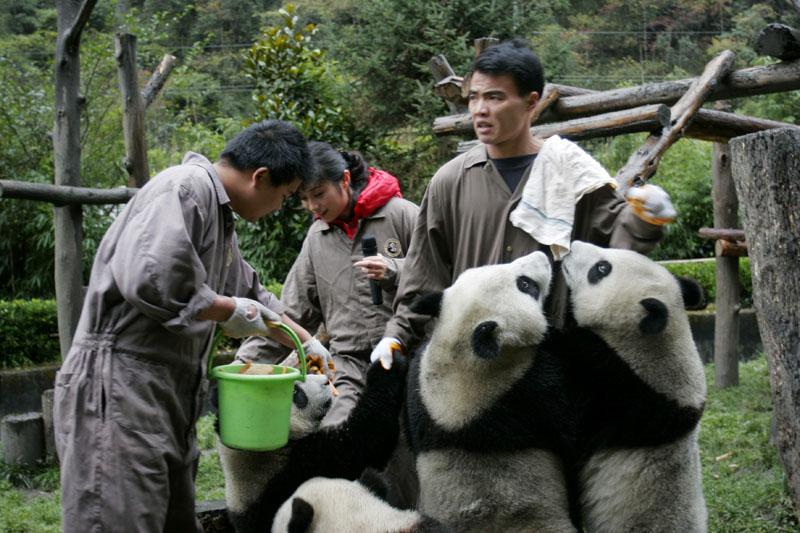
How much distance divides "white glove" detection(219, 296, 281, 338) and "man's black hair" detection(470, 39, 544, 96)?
4.04ft

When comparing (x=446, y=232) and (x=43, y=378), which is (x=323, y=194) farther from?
(x=43, y=378)

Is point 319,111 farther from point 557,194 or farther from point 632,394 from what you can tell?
point 632,394

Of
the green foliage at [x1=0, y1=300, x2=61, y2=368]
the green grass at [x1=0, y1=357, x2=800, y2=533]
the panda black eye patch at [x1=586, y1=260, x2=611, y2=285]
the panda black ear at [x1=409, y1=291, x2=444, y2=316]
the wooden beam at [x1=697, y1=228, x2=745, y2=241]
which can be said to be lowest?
the green grass at [x1=0, y1=357, x2=800, y2=533]

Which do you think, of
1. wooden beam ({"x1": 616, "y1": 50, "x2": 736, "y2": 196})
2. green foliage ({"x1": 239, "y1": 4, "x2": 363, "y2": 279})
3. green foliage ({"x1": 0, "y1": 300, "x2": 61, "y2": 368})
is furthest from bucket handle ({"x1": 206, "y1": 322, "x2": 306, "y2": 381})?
green foliage ({"x1": 239, "y1": 4, "x2": 363, "y2": 279})

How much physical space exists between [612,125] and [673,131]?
1.23 ft

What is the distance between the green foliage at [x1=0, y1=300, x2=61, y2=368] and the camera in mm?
7691

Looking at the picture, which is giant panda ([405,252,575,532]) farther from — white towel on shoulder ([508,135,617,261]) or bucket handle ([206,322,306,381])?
bucket handle ([206,322,306,381])

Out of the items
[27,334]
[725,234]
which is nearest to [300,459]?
[27,334]

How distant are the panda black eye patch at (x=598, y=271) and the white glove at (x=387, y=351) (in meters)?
0.81

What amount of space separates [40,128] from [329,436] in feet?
24.7

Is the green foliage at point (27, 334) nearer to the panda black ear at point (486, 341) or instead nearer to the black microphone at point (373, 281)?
the black microphone at point (373, 281)

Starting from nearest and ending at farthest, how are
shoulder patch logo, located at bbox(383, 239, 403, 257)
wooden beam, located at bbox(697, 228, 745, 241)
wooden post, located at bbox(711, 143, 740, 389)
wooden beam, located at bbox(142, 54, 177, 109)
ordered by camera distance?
shoulder patch logo, located at bbox(383, 239, 403, 257) → wooden beam, located at bbox(142, 54, 177, 109) → wooden beam, located at bbox(697, 228, 745, 241) → wooden post, located at bbox(711, 143, 740, 389)

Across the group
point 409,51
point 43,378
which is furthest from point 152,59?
point 43,378

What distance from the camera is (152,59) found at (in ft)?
52.9
